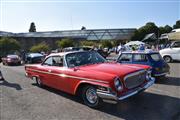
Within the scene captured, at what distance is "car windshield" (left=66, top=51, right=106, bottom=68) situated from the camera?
6148 millimetres

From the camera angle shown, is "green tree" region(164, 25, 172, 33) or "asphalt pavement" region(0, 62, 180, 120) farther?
"green tree" region(164, 25, 172, 33)

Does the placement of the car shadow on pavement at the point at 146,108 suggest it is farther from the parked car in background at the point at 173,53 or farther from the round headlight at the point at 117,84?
the parked car in background at the point at 173,53

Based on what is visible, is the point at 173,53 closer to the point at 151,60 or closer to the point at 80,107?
the point at 151,60

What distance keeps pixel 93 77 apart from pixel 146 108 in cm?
160

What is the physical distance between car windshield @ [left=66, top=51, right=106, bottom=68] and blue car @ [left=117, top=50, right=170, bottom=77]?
9.75 feet

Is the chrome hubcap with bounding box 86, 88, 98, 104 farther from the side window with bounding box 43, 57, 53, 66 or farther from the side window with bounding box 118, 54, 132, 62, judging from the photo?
the side window with bounding box 118, 54, 132, 62

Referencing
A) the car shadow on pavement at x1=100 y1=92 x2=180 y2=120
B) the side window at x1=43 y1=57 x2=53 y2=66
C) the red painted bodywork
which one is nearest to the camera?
the car shadow on pavement at x1=100 y1=92 x2=180 y2=120

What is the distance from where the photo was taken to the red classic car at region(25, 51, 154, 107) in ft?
15.5

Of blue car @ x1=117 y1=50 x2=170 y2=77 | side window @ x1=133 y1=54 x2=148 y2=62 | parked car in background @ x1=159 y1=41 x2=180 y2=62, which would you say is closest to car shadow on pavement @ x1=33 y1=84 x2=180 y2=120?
blue car @ x1=117 y1=50 x2=170 y2=77

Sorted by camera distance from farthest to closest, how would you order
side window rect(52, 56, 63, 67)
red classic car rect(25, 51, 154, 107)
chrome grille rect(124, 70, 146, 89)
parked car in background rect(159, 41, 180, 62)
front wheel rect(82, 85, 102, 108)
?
parked car in background rect(159, 41, 180, 62) → side window rect(52, 56, 63, 67) → front wheel rect(82, 85, 102, 108) → chrome grille rect(124, 70, 146, 89) → red classic car rect(25, 51, 154, 107)

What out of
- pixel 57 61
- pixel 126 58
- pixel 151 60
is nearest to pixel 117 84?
pixel 57 61

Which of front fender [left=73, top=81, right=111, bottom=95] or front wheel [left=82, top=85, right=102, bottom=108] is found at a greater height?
front fender [left=73, top=81, right=111, bottom=95]

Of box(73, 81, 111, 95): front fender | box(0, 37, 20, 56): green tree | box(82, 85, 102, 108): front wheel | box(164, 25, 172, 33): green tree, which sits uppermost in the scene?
box(164, 25, 172, 33): green tree

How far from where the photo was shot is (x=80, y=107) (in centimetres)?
544
